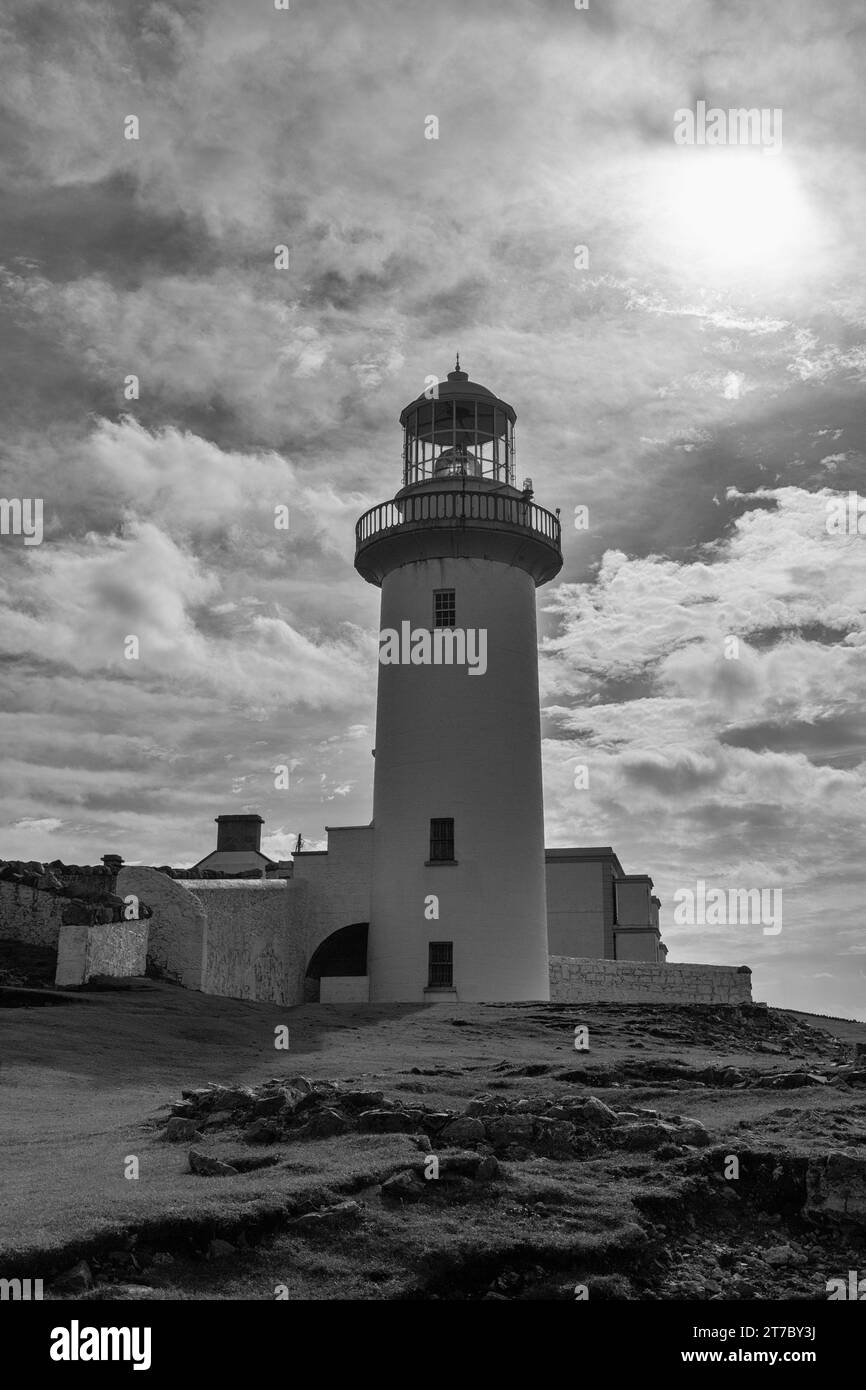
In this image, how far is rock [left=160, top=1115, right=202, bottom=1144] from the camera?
15383 millimetres

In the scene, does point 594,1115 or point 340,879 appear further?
point 340,879

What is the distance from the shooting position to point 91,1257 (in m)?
11.0

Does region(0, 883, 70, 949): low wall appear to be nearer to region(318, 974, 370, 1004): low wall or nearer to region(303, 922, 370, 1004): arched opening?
region(318, 974, 370, 1004): low wall

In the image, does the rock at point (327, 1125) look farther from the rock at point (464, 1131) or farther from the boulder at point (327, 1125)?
the rock at point (464, 1131)

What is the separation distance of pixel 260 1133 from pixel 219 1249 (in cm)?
365

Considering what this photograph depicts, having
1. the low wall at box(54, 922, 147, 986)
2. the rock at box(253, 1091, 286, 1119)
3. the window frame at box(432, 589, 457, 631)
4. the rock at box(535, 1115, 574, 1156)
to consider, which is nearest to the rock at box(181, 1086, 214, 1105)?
the rock at box(253, 1091, 286, 1119)

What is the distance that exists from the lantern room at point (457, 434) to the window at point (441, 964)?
1281cm

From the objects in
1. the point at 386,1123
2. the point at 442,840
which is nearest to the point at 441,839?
the point at 442,840

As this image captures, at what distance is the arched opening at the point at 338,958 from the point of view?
127ft

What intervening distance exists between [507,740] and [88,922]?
12.8 m

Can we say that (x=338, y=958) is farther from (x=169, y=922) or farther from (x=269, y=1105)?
(x=269, y=1105)

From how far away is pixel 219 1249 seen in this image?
11414 mm

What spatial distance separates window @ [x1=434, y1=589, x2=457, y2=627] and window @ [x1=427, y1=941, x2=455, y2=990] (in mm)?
8517
